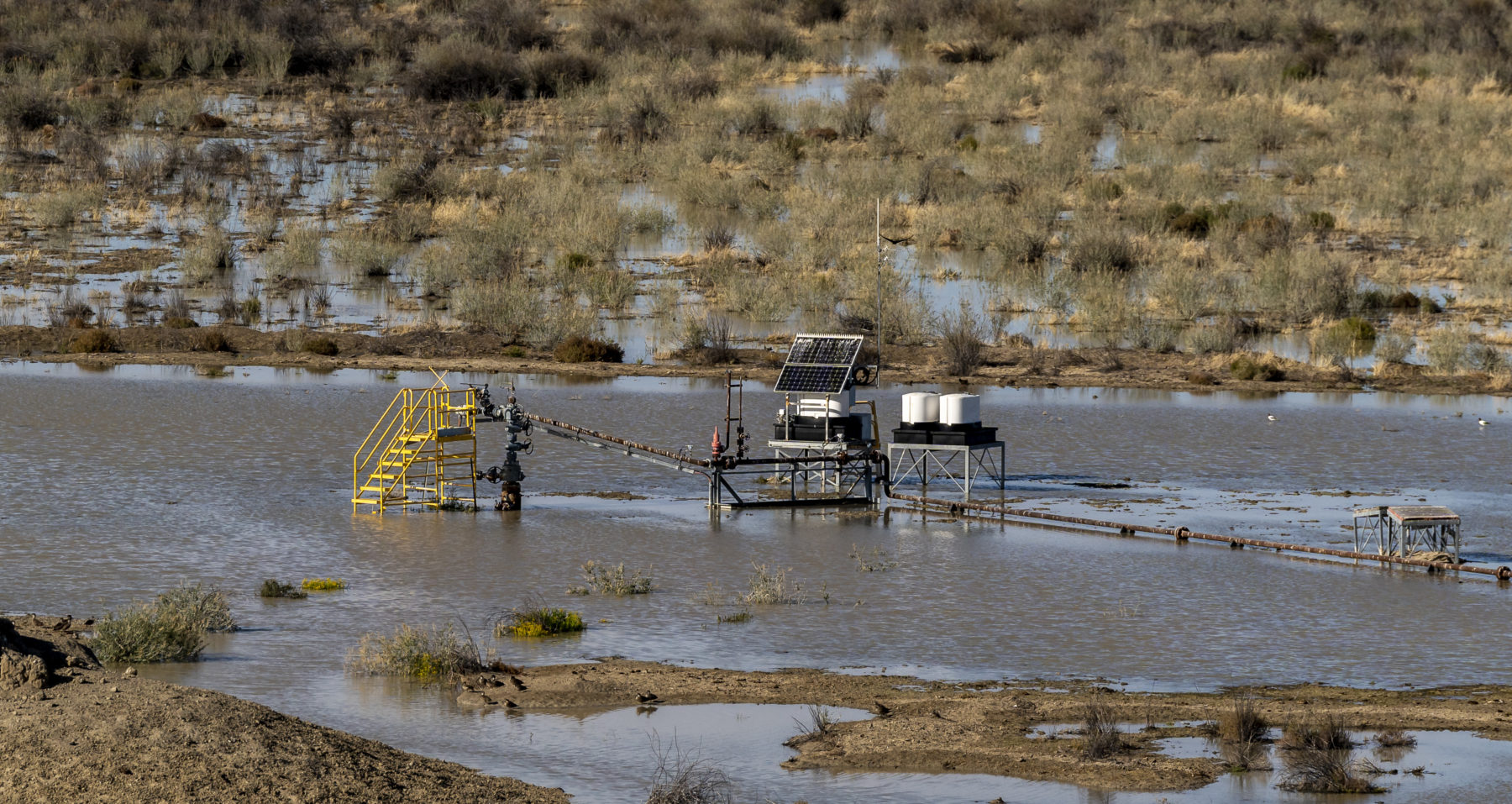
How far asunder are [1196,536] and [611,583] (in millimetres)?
8111

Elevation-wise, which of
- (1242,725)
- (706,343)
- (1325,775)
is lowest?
(1325,775)

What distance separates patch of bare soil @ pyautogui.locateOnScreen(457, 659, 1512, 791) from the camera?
1574 centimetres

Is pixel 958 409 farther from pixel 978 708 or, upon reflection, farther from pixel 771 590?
pixel 978 708

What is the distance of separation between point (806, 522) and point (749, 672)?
9061 millimetres

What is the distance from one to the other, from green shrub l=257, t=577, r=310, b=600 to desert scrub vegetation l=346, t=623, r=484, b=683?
3.47 meters

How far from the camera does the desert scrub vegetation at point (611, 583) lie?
22.6 metres

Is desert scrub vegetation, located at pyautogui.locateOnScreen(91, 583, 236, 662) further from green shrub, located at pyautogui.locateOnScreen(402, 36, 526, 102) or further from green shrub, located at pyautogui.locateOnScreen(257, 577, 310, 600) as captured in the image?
green shrub, located at pyautogui.locateOnScreen(402, 36, 526, 102)

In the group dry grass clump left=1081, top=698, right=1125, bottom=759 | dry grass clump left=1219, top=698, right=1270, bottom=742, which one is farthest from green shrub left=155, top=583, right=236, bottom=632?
dry grass clump left=1219, top=698, right=1270, bottom=742

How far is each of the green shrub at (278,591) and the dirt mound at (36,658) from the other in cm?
449

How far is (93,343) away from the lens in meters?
43.0

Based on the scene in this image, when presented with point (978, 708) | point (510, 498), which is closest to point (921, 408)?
point (510, 498)

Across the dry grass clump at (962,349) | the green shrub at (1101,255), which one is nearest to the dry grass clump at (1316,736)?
the dry grass clump at (962,349)

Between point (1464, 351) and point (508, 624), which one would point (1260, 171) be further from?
point (508, 624)

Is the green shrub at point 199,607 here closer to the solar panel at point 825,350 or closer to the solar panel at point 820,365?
the solar panel at point 820,365
